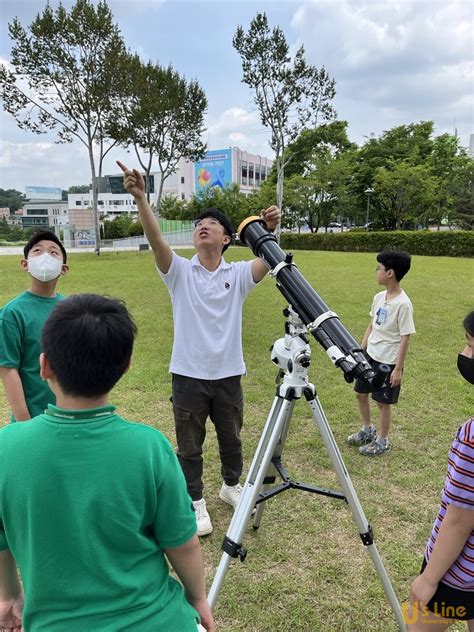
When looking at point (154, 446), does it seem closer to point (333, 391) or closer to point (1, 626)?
point (1, 626)

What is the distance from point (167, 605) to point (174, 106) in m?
29.3

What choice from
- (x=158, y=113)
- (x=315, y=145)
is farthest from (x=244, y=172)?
(x=158, y=113)

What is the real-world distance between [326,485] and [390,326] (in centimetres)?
146

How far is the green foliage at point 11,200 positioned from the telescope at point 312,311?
135 meters

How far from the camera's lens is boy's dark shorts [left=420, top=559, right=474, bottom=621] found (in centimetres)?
162

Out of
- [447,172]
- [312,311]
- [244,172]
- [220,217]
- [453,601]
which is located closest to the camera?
[453,601]

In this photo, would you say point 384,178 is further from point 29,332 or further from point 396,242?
point 29,332

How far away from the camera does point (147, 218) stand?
2.52 m

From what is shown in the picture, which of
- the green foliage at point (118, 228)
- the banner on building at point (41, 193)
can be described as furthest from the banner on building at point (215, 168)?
the banner on building at point (41, 193)

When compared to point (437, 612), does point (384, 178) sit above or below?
above

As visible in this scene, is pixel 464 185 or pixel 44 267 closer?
pixel 44 267

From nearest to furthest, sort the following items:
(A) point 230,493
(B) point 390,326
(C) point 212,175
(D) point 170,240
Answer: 1. (A) point 230,493
2. (B) point 390,326
3. (D) point 170,240
4. (C) point 212,175

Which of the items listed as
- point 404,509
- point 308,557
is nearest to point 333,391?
point 404,509

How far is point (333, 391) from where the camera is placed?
5.66 m
